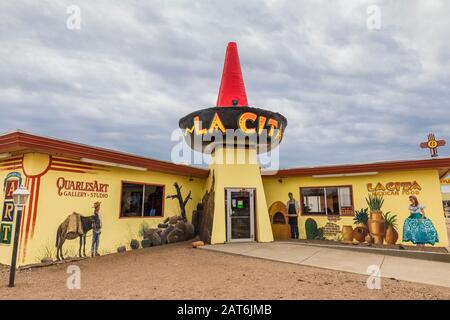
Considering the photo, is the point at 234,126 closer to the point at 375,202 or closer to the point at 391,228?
the point at 375,202

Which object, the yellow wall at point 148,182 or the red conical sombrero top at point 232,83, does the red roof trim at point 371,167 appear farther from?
the red conical sombrero top at point 232,83

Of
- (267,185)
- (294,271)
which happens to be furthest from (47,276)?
(267,185)

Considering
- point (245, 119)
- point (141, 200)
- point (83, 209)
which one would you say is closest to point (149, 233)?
point (141, 200)

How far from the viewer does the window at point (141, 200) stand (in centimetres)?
948

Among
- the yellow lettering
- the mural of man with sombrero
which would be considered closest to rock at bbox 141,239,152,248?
the mural of man with sombrero

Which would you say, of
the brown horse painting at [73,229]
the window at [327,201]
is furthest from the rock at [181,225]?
the window at [327,201]

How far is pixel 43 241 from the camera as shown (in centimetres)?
717

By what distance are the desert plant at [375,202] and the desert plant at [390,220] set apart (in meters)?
0.36

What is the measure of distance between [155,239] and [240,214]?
3.60m

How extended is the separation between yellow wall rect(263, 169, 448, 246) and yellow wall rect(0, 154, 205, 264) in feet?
19.1

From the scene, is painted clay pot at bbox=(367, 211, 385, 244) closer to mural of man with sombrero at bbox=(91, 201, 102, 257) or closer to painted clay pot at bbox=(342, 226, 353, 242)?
painted clay pot at bbox=(342, 226, 353, 242)

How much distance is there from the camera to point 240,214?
11.2 m
